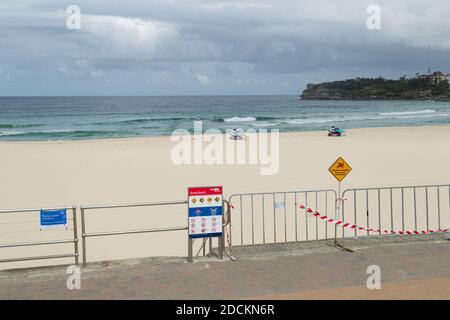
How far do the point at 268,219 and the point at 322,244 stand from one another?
11.5 feet

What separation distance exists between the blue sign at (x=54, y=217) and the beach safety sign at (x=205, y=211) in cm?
202

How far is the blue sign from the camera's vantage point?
8086 millimetres

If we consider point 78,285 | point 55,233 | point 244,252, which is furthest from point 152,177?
point 78,285

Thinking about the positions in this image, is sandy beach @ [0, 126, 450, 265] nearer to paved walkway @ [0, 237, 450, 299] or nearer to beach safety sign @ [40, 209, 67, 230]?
paved walkway @ [0, 237, 450, 299]

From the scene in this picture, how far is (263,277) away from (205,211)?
60.3 inches

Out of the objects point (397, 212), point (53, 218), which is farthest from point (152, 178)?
point (53, 218)

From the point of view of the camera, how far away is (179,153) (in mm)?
30188

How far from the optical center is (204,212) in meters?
8.68

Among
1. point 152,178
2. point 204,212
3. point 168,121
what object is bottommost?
point 152,178

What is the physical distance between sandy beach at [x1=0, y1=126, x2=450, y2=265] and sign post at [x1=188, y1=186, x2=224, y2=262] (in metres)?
2.55

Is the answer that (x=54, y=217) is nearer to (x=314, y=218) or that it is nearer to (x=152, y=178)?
(x=314, y=218)

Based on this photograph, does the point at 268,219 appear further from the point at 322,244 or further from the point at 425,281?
the point at 425,281

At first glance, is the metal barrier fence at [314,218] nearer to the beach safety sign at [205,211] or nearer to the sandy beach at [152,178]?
the sandy beach at [152,178]

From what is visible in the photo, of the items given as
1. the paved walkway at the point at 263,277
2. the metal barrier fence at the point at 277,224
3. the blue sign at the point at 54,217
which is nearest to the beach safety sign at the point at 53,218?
the blue sign at the point at 54,217
